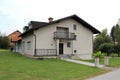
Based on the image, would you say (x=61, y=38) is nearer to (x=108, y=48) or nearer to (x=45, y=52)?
(x=45, y=52)

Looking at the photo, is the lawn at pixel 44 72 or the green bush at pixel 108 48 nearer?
the lawn at pixel 44 72

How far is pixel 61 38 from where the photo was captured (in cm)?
3103

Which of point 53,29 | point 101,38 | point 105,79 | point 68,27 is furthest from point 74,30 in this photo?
point 101,38

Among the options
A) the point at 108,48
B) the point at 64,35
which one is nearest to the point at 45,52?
the point at 64,35

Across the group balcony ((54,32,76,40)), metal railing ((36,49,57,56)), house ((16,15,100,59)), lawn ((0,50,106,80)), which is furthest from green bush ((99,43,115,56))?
lawn ((0,50,106,80))

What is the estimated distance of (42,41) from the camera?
30.2 meters

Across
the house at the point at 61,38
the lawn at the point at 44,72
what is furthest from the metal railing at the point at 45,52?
the lawn at the point at 44,72

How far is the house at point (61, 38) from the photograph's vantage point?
98.7ft

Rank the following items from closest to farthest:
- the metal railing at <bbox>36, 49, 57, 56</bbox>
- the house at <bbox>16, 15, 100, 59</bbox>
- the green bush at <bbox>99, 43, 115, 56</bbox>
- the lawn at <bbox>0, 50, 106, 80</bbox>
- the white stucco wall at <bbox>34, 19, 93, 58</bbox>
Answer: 1. the lawn at <bbox>0, 50, 106, 80</bbox>
2. the metal railing at <bbox>36, 49, 57, 56</bbox>
3. the house at <bbox>16, 15, 100, 59</bbox>
4. the white stucco wall at <bbox>34, 19, 93, 58</bbox>
5. the green bush at <bbox>99, 43, 115, 56</bbox>

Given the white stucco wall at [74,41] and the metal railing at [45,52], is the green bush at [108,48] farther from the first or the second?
the metal railing at [45,52]

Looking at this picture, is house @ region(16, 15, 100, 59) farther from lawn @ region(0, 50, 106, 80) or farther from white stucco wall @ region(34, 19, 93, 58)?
lawn @ region(0, 50, 106, 80)

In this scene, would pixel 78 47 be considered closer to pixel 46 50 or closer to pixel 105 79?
pixel 46 50

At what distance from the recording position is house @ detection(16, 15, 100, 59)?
1184 inches

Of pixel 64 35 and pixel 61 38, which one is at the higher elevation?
pixel 64 35
